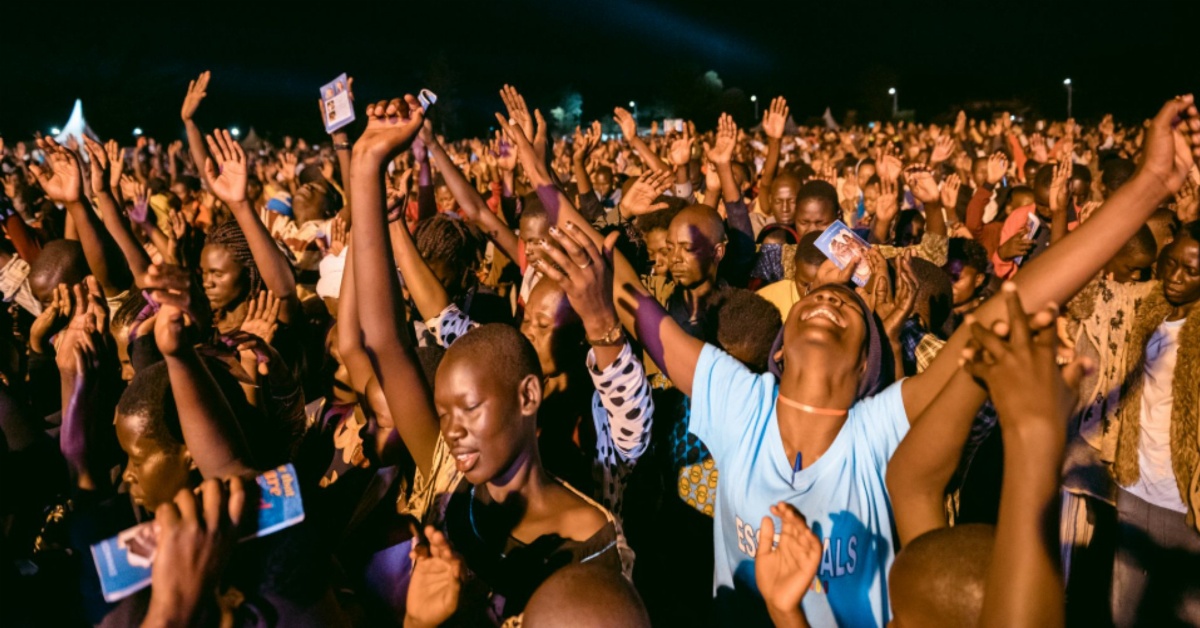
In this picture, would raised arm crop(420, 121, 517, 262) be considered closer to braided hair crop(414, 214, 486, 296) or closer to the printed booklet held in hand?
braided hair crop(414, 214, 486, 296)

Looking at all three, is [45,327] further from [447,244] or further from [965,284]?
[965,284]

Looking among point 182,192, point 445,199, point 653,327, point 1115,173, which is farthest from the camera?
point 182,192

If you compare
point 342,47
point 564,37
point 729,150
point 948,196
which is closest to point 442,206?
point 729,150

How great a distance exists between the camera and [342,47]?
101m

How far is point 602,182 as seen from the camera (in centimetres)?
851

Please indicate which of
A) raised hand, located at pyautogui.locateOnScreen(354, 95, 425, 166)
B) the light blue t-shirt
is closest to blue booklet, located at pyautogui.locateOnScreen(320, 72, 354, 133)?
raised hand, located at pyautogui.locateOnScreen(354, 95, 425, 166)

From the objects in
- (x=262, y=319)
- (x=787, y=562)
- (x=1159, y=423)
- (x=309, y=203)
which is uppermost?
(x=309, y=203)

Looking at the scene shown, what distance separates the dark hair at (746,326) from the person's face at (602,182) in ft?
16.4

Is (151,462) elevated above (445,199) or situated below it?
below

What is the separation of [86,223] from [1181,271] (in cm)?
502

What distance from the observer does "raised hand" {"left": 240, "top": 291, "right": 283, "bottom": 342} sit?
3232 mm

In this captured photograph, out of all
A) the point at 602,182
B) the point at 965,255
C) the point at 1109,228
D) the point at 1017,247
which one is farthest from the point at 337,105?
the point at 602,182

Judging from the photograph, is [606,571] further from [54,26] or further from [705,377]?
[54,26]

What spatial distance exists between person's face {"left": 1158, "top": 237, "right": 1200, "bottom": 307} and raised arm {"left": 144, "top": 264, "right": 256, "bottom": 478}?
144 inches
